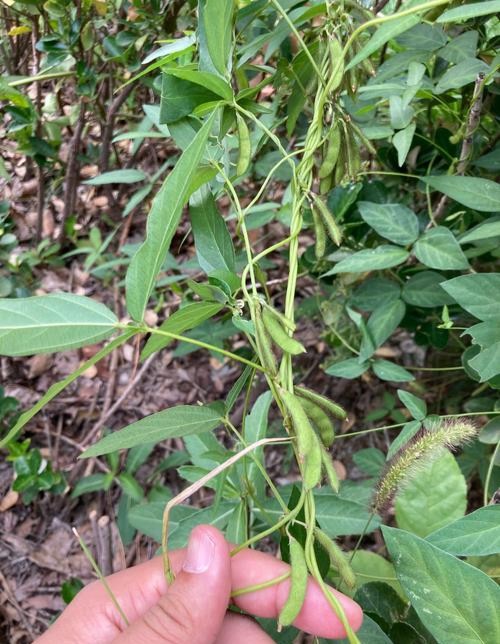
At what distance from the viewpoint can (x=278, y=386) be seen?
1.90 ft

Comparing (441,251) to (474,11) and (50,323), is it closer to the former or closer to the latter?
(474,11)

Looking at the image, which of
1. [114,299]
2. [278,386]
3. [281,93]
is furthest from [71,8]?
[278,386]

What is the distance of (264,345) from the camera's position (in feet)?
1.85

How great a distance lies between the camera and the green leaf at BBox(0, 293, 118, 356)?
0.51 m

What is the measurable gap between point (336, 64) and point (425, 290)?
18.7 inches

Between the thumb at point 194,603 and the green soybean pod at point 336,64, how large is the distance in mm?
542

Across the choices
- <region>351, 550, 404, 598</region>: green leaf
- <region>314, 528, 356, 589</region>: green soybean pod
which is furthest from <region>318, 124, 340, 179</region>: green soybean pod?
<region>351, 550, 404, 598</region>: green leaf

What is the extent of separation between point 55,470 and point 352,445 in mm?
840

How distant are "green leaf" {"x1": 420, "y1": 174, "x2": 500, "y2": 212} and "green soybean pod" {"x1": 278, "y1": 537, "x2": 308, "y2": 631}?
0.56m

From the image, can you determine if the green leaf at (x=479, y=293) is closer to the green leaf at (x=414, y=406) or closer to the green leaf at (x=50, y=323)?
the green leaf at (x=414, y=406)

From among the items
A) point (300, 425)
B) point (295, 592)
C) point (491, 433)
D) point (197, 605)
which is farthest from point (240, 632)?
point (491, 433)

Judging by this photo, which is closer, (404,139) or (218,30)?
(218,30)

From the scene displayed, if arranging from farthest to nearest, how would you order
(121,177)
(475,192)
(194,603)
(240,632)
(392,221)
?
(121,177) → (392,221) → (475,192) → (240,632) → (194,603)

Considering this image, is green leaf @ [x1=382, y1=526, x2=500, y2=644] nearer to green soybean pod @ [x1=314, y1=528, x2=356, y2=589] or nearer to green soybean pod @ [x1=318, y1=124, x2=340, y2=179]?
green soybean pod @ [x1=314, y1=528, x2=356, y2=589]
